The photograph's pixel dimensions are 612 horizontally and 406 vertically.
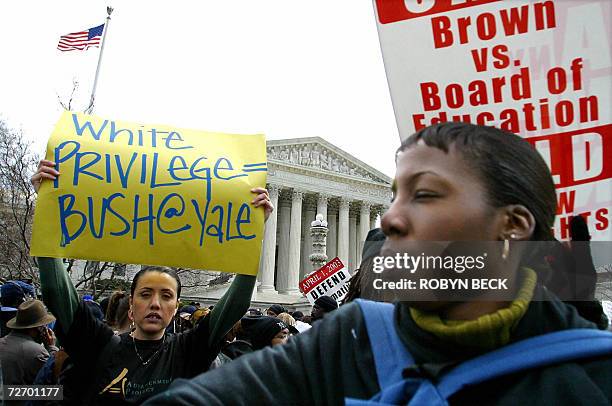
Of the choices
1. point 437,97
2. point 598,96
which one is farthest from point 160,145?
point 598,96

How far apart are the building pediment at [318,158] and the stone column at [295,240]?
3.15 metres

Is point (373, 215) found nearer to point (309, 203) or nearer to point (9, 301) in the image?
point (309, 203)

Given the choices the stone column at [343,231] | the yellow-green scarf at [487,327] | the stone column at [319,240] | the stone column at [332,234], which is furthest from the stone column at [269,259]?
the yellow-green scarf at [487,327]

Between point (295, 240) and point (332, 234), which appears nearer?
point (295, 240)

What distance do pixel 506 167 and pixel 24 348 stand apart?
4.97 metres

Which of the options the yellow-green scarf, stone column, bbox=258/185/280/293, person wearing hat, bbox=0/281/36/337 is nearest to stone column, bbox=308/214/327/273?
person wearing hat, bbox=0/281/36/337

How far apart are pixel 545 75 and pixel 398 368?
1529 millimetres

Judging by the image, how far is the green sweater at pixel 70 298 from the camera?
8.60 feet

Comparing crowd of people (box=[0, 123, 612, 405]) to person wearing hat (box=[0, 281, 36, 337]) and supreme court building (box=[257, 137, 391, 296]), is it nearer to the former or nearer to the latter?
person wearing hat (box=[0, 281, 36, 337])

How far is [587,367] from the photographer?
3.18 ft

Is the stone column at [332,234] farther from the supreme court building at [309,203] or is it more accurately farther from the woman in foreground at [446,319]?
the woman in foreground at [446,319]

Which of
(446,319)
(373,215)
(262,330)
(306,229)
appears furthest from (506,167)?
(373,215)

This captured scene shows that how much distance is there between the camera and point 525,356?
973mm

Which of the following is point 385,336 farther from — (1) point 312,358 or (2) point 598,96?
(2) point 598,96
